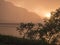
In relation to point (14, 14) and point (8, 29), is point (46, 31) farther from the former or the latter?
point (14, 14)

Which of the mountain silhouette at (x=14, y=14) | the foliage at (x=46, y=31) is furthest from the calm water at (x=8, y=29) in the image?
the foliage at (x=46, y=31)

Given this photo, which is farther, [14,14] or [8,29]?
[14,14]

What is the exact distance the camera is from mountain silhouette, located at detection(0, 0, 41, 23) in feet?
20.2

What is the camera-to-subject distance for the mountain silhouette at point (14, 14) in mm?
6168

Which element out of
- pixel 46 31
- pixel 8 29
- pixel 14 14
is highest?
pixel 14 14

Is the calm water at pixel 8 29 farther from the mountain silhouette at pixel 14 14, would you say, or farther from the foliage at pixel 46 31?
the foliage at pixel 46 31

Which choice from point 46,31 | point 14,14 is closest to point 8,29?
point 14,14

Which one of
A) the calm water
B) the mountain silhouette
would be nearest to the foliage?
the calm water

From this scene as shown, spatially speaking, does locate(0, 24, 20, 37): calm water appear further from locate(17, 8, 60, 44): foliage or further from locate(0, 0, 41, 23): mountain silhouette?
locate(17, 8, 60, 44): foliage

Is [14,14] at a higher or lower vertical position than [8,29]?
higher

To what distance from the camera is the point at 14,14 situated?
6.26 metres

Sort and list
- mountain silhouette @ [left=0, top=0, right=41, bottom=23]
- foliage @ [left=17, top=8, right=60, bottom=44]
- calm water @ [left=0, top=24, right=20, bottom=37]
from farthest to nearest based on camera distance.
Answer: mountain silhouette @ [left=0, top=0, right=41, bottom=23] → calm water @ [left=0, top=24, right=20, bottom=37] → foliage @ [left=17, top=8, right=60, bottom=44]

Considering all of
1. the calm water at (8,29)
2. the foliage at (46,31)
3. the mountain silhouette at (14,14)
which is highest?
the mountain silhouette at (14,14)

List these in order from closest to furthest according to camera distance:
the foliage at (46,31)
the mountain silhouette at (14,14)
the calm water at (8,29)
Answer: the foliage at (46,31)
the calm water at (8,29)
the mountain silhouette at (14,14)
